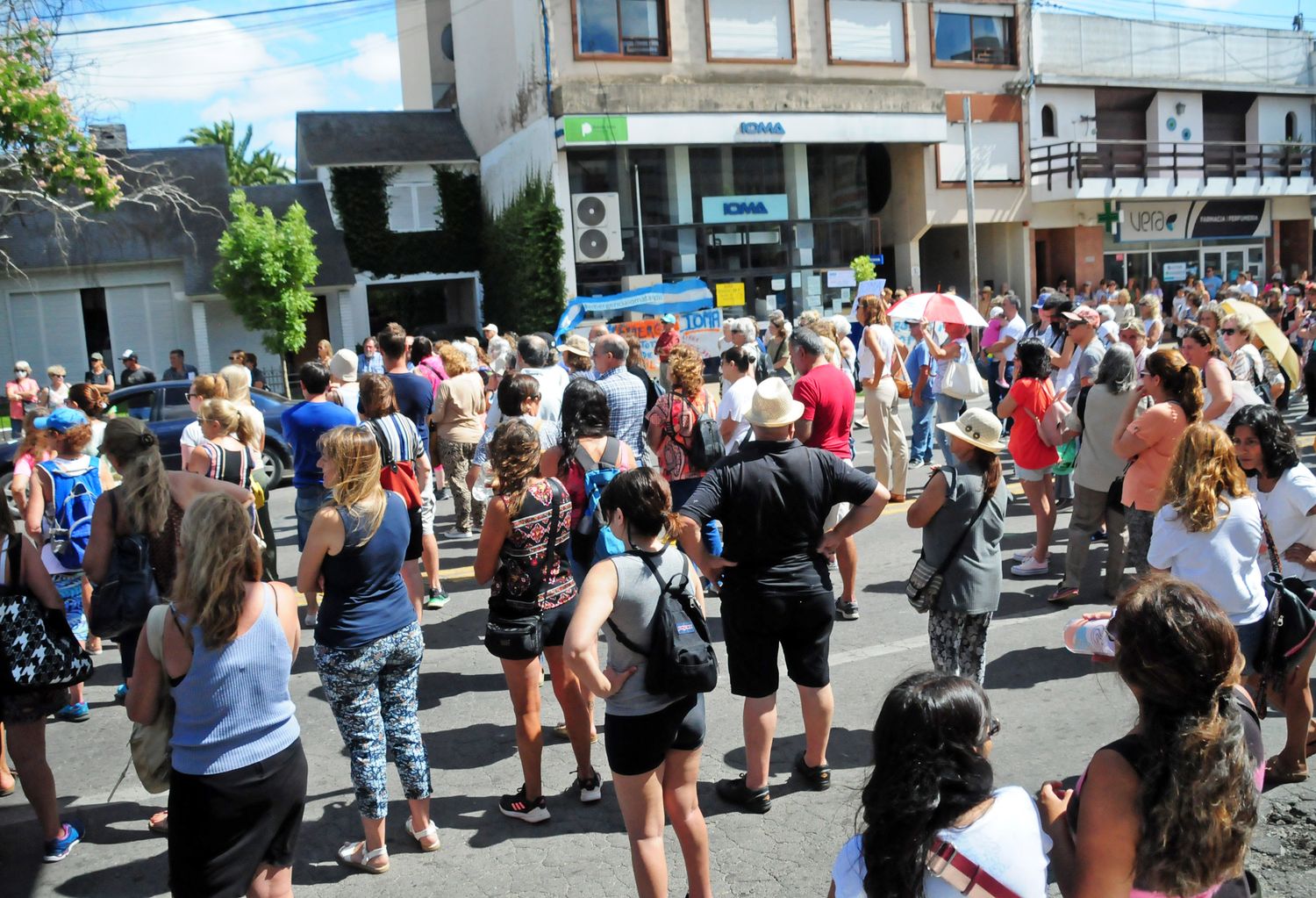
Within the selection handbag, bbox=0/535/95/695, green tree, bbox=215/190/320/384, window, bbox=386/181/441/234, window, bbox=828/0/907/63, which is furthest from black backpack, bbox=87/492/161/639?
window, bbox=386/181/441/234

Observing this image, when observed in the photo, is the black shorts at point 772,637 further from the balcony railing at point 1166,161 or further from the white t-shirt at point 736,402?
the balcony railing at point 1166,161

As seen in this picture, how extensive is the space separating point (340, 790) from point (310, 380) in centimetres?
293

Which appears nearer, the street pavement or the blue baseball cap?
the street pavement

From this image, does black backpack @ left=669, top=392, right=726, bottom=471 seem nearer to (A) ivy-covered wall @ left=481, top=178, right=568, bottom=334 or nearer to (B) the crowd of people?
(B) the crowd of people

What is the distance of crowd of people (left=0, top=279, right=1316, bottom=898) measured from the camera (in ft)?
7.55

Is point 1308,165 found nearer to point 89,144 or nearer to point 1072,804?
point 89,144

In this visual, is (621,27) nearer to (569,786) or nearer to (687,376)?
(687,376)

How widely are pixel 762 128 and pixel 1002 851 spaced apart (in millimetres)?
23834

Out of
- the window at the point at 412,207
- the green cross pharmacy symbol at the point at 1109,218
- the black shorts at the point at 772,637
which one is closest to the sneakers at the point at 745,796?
the black shorts at the point at 772,637

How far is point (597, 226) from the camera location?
24.1 m

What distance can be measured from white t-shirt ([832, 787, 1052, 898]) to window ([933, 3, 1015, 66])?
2837cm

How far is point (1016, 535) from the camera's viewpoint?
29.8 ft

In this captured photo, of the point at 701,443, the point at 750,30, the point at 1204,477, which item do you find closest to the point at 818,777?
the point at 1204,477

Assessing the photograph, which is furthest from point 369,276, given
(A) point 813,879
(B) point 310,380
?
(A) point 813,879
